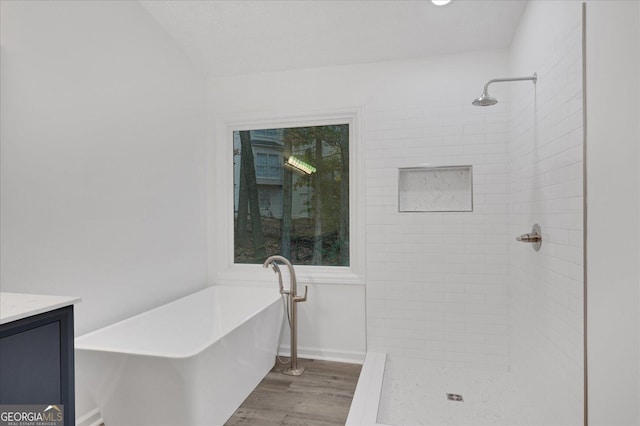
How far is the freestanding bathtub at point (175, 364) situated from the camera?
184 centimetres

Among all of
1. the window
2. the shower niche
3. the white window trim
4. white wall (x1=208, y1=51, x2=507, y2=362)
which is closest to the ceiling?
white wall (x1=208, y1=51, x2=507, y2=362)

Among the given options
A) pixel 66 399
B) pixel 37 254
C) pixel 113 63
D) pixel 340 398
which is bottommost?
pixel 340 398

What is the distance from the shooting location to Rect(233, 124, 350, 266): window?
133 inches

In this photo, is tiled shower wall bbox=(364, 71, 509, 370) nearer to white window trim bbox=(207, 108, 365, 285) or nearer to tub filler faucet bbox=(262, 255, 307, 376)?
white window trim bbox=(207, 108, 365, 285)

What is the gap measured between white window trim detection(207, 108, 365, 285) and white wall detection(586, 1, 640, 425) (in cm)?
186

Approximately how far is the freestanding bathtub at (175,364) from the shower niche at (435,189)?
1371mm

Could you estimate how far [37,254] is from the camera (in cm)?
199

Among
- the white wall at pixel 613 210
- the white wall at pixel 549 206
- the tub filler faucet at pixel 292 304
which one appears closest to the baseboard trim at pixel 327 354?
the tub filler faucet at pixel 292 304

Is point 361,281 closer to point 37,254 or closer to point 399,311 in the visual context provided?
point 399,311

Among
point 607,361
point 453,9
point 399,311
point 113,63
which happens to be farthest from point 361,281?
point 113,63

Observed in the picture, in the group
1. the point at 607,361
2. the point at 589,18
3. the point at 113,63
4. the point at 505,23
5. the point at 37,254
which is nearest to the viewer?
the point at 607,361

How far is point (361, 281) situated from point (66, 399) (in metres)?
2.30

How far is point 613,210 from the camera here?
4.24 feet

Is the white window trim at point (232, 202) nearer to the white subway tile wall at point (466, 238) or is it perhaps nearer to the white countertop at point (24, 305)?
the white subway tile wall at point (466, 238)
